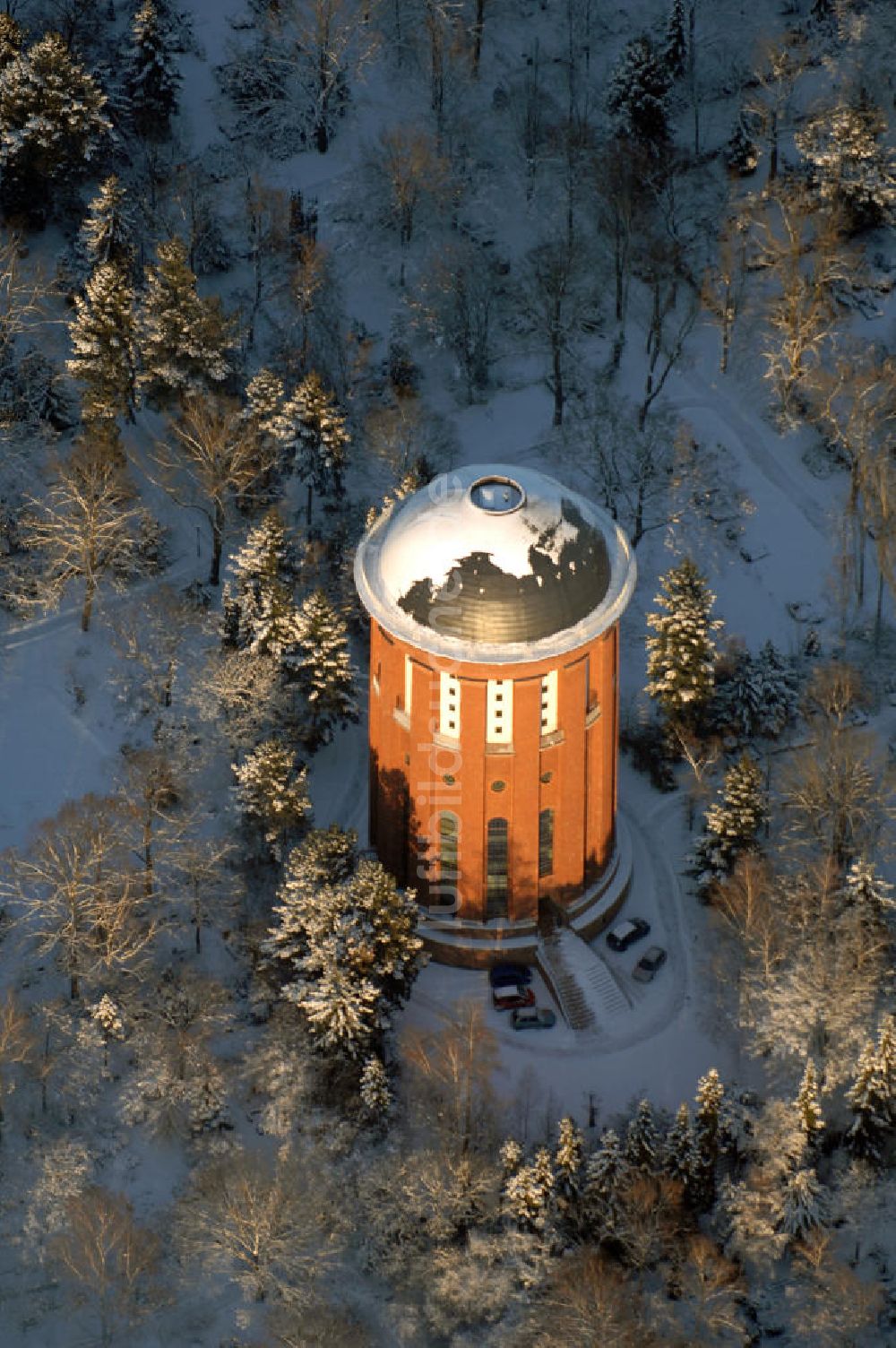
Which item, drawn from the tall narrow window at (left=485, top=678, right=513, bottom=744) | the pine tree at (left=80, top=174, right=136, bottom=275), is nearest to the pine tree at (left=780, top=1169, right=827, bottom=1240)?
the tall narrow window at (left=485, top=678, right=513, bottom=744)

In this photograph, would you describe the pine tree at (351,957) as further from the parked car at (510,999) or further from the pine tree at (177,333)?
the pine tree at (177,333)

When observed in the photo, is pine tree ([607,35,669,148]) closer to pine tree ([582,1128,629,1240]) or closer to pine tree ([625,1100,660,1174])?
pine tree ([625,1100,660,1174])

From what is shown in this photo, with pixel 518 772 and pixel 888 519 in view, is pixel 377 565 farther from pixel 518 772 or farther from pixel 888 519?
pixel 888 519

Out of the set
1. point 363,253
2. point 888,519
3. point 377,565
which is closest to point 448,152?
point 363,253

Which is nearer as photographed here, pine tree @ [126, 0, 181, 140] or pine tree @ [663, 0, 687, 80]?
pine tree @ [126, 0, 181, 140]

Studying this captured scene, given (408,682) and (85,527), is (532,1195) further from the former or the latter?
(85,527)

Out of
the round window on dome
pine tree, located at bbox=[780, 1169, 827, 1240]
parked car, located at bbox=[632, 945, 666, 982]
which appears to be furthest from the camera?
parked car, located at bbox=[632, 945, 666, 982]
